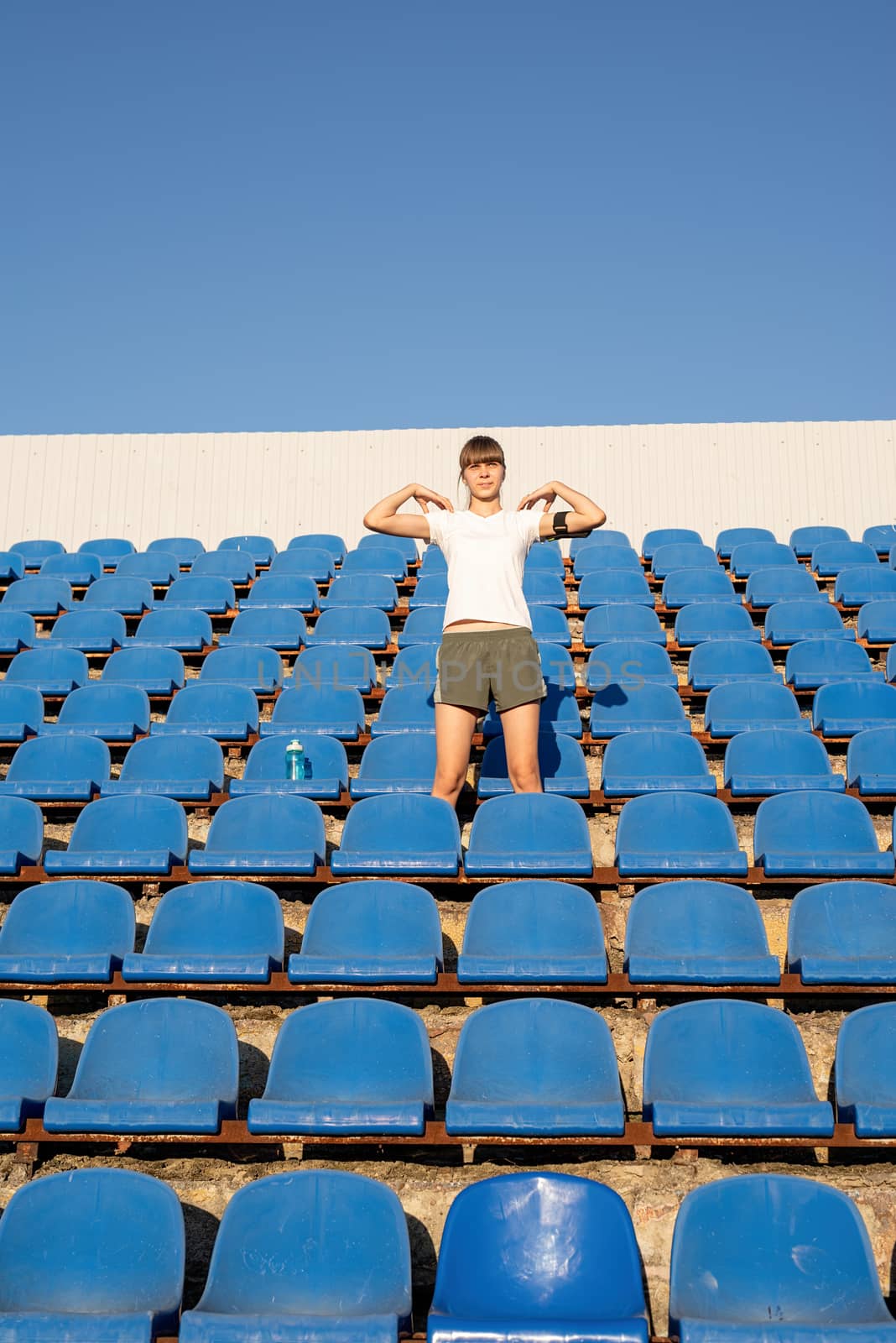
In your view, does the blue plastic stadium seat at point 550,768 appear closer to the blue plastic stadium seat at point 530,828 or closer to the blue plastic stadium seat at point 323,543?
the blue plastic stadium seat at point 530,828

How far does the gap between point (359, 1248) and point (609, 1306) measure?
0.56 m

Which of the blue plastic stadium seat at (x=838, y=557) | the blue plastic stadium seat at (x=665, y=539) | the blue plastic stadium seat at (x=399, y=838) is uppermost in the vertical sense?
the blue plastic stadium seat at (x=665, y=539)

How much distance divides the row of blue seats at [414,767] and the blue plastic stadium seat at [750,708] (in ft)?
0.90

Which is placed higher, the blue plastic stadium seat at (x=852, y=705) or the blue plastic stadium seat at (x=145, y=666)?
the blue plastic stadium seat at (x=145, y=666)

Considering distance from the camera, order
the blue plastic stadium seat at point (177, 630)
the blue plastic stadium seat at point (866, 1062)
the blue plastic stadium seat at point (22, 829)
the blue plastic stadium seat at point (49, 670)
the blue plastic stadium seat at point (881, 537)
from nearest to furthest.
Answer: the blue plastic stadium seat at point (866, 1062) < the blue plastic stadium seat at point (22, 829) < the blue plastic stadium seat at point (49, 670) < the blue plastic stadium seat at point (177, 630) < the blue plastic stadium seat at point (881, 537)

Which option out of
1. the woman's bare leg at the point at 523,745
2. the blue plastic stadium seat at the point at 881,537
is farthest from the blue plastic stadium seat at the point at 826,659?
the blue plastic stadium seat at the point at 881,537

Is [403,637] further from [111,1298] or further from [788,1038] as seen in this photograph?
[111,1298]

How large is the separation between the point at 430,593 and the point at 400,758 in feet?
Result: 7.93

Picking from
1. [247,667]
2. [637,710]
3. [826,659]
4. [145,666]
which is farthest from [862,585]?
[145,666]

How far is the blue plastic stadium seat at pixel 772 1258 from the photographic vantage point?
247 centimetres

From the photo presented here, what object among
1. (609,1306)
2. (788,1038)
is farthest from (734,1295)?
(788,1038)

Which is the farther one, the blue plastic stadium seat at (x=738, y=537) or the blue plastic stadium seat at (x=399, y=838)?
the blue plastic stadium seat at (x=738, y=537)

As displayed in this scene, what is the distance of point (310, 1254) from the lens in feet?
8.54

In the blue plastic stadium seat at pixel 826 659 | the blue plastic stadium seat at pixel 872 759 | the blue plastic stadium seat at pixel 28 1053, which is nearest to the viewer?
the blue plastic stadium seat at pixel 28 1053
